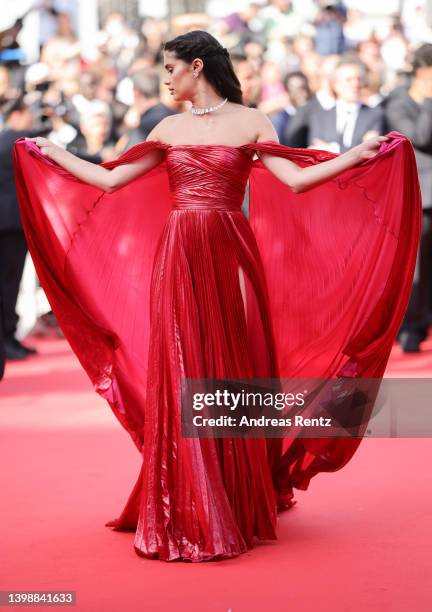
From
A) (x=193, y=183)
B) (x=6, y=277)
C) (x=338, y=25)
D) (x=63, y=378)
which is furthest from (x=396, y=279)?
(x=338, y=25)

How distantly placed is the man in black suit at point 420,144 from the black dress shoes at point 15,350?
287 centimetres

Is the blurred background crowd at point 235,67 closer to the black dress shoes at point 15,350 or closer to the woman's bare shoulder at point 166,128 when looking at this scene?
the black dress shoes at point 15,350

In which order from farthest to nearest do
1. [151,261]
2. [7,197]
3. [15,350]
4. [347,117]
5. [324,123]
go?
[324,123] < [347,117] < [15,350] < [7,197] < [151,261]

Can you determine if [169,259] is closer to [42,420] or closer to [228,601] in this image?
[228,601]

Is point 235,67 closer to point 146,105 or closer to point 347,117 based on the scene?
point 146,105

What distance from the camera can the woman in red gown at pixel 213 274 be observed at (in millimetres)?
4352

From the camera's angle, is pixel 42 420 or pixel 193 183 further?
pixel 42 420

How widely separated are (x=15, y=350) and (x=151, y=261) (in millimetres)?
4902

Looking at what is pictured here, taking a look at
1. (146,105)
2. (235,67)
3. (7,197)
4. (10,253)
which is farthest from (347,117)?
(10,253)

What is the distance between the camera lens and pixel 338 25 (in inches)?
539

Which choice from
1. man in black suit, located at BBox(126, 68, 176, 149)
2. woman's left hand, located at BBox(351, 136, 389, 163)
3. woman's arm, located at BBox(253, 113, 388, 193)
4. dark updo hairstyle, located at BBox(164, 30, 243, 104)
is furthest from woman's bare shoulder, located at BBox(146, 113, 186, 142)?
man in black suit, located at BBox(126, 68, 176, 149)

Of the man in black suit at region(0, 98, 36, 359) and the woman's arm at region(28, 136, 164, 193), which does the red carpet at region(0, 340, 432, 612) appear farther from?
the man in black suit at region(0, 98, 36, 359)

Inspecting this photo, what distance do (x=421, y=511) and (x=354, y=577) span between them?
3.00 feet

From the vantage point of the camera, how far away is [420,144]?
9297mm
